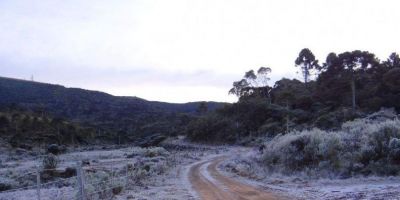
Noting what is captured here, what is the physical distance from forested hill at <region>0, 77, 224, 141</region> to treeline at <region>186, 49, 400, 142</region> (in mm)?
29184

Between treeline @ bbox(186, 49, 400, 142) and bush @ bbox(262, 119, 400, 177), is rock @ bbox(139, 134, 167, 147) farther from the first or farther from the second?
bush @ bbox(262, 119, 400, 177)

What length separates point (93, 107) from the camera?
160 meters

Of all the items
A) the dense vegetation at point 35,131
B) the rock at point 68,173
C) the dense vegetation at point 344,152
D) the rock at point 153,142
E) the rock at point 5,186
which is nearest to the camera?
the dense vegetation at point 344,152

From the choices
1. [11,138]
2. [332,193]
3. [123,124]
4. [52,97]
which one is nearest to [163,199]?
[332,193]

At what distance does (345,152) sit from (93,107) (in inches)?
5588

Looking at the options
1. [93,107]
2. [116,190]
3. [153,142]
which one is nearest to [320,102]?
[153,142]

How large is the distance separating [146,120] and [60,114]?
25.3m

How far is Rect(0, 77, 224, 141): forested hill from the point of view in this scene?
138375 millimetres

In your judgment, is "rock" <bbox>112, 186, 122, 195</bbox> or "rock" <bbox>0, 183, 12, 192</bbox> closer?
"rock" <bbox>112, 186, 122, 195</bbox>

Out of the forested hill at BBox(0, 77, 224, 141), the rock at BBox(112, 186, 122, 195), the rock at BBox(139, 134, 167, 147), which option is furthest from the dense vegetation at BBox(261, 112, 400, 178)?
the forested hill at BBox(0, 77, 224, 141)

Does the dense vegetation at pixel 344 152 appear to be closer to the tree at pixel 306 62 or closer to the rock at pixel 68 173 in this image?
the rock at pixel 68 173

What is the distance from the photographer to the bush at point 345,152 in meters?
21.8

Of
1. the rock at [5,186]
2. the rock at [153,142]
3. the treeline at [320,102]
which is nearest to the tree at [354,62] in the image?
the treeline at [320,102]

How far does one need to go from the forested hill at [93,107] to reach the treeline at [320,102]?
29184 millimetres
